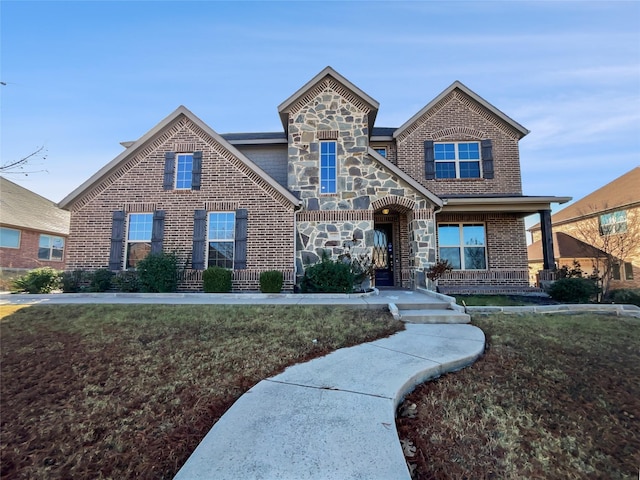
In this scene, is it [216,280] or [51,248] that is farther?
[51,248]

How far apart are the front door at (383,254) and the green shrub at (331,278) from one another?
3.49 metres

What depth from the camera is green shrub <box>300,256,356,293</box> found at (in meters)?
9.68

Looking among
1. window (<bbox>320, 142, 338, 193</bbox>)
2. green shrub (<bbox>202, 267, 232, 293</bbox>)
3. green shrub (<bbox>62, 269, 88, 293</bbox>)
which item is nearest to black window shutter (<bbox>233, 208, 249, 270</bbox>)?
green shrub (<bbox>202, 267, 232, 293</bbox>)

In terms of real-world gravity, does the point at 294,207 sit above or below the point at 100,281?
above

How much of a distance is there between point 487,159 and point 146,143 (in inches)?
533

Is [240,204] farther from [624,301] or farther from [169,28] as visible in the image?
[624,301]

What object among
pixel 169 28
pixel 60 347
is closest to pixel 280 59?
pixel 169 28

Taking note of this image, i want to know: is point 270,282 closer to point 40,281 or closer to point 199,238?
point 199,238

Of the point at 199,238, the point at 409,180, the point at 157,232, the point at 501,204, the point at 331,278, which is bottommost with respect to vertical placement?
the point at 331,278

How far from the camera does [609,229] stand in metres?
18.0

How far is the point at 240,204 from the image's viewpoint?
10906mm

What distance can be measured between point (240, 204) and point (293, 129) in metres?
3.60

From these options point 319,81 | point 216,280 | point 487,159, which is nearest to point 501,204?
point 487,159

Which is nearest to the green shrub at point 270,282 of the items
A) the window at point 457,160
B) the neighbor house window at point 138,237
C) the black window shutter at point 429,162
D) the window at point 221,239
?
the window at point 221,239
